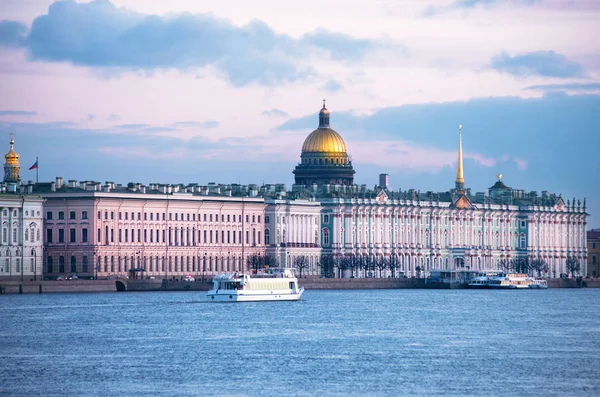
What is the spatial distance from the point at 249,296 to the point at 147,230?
72.4 feet

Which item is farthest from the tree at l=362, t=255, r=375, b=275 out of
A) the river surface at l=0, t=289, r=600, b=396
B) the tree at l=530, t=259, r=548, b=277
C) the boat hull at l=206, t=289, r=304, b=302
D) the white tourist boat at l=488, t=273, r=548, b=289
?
the river surface at l=0, t=289, r=600, b=396

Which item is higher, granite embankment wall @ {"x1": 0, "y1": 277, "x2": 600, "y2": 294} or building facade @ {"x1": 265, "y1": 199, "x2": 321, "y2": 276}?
building facade @ {"x1": 265, "y1": 199, "x2": 321, "y2": 276}

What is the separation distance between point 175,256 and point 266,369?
58240 mm

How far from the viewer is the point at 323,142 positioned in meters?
131

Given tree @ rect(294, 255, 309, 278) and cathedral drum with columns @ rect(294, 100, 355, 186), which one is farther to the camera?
cathedral drum with columns @ rect(294, 100, 355, 186)

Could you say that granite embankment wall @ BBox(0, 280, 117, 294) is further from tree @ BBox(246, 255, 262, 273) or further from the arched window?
the arched window

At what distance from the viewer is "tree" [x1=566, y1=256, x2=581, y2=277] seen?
5592 inches

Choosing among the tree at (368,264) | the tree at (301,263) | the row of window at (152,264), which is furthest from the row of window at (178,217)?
the tree at (368,264)

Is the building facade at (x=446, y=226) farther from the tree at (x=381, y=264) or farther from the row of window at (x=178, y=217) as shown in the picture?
the row of window at (x=178, y=217)

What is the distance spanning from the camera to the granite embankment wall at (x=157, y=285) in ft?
282

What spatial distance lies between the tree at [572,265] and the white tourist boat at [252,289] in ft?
192

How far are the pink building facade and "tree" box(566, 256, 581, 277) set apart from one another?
3480 cm

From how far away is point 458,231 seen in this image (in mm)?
133750

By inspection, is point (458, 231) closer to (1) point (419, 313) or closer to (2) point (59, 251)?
(2) point (59, 251)
